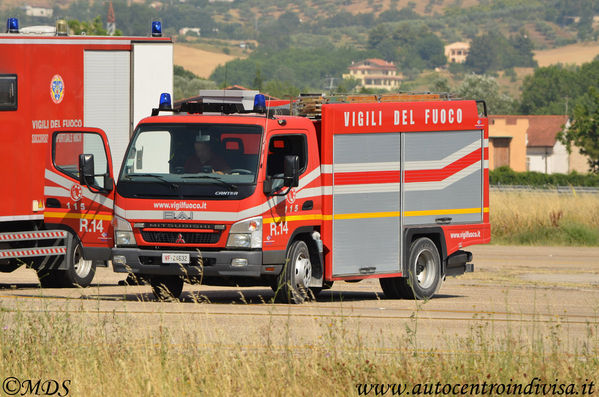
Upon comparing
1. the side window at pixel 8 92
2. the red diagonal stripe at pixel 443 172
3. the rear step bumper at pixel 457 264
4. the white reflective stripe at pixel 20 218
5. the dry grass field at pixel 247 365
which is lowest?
the dry grass field at pixel 247 365

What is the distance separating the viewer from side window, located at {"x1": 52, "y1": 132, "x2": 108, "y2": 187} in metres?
17.8

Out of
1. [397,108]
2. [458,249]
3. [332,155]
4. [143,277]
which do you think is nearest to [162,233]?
[143,277]

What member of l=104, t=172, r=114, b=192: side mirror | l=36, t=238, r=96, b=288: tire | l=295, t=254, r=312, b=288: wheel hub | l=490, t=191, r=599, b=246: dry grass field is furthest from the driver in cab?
l=490, t=191, r=599, b=246: dry grass field

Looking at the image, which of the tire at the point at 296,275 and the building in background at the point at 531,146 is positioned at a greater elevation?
the building in background at the point at 531,146

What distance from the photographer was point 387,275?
56.0 feet

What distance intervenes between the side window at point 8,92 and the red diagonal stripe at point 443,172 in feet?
19.9

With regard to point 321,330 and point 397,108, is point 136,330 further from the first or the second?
point 397,108

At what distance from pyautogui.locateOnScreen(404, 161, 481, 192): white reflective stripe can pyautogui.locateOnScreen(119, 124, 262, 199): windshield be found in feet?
10.1

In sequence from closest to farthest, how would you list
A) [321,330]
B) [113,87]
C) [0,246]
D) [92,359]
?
[92,359] → [321,330] → [0,246] → [113,87]

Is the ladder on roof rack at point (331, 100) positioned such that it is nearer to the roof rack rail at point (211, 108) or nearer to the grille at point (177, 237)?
the roof rack rail at point (211, 108)

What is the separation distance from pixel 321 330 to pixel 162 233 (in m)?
3.33

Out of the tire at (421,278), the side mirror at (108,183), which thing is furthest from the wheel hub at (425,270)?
the side mirror at (108,183)

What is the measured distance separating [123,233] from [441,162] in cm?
509

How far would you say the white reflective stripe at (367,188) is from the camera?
16375 millimetres
